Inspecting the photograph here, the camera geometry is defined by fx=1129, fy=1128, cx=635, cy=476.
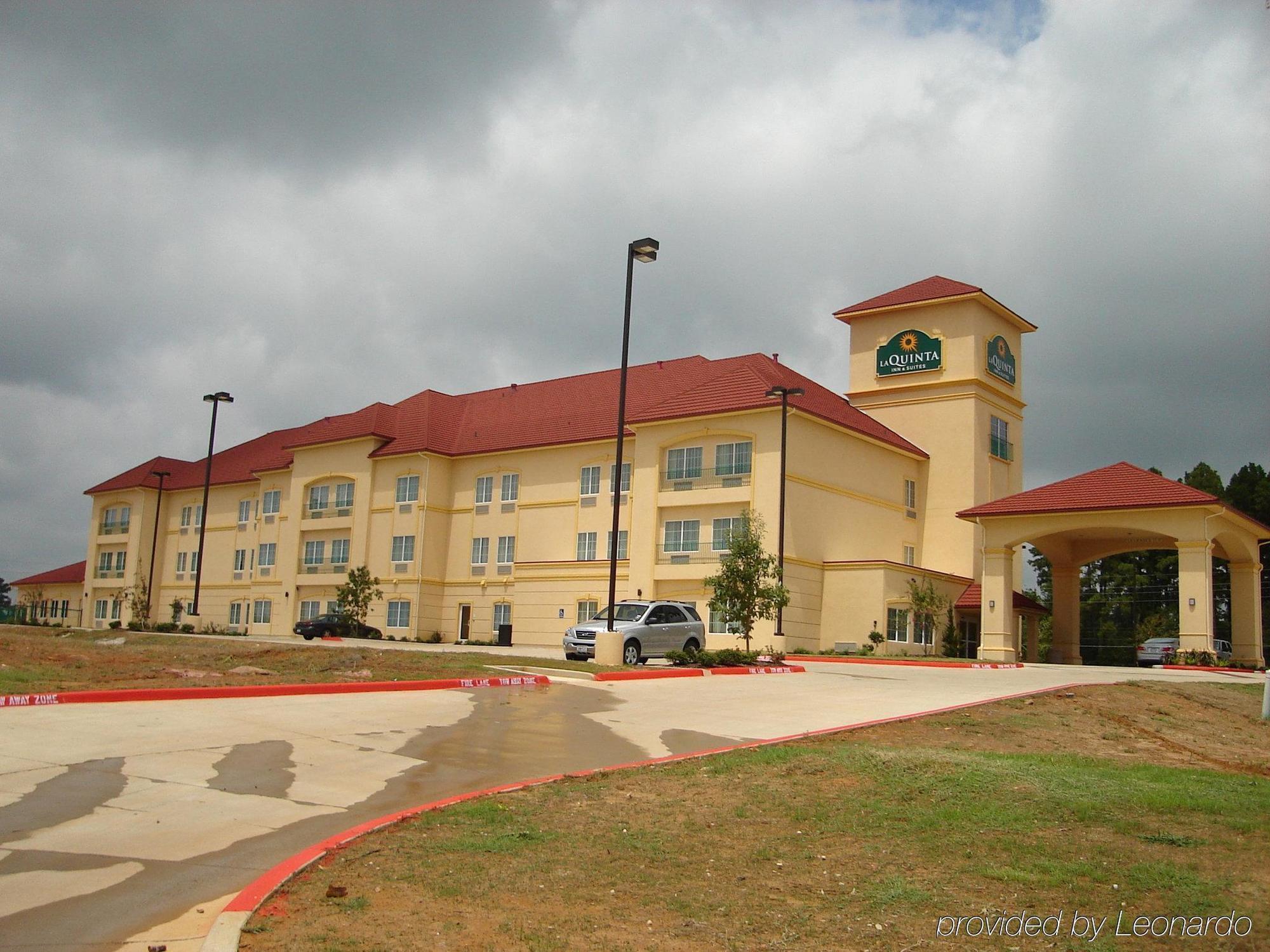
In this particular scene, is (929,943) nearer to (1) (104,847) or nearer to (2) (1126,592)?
(1) (104,847)

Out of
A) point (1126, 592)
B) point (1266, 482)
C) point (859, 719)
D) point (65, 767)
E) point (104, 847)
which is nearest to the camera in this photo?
point (104, 847)

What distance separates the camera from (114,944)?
6.36m

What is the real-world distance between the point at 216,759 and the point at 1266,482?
70.8m

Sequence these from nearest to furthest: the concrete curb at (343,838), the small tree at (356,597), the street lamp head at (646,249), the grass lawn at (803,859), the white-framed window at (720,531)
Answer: the concrete curb at (343,838)
the grass lawn at (803,859)
the street lamp head at (646,249)
the white-framed window at (720,531)
the small tree at (356,597)

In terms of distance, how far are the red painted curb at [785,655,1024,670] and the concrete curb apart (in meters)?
18.8

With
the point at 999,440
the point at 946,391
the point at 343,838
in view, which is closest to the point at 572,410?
the point at 946,391

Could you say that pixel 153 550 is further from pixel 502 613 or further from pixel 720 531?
pixel 720 531

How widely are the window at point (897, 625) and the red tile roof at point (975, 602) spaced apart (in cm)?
449

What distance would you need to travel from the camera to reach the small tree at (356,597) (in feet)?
165

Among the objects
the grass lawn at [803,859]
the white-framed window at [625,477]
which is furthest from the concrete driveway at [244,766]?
the white-framed window at [625,477]

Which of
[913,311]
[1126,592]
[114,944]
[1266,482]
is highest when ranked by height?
[913,311]

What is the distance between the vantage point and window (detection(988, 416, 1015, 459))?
52.9 m

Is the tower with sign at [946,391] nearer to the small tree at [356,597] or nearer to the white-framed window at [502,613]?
the white-framed window at [502,613]

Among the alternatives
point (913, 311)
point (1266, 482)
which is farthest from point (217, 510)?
point (1266, 482)
